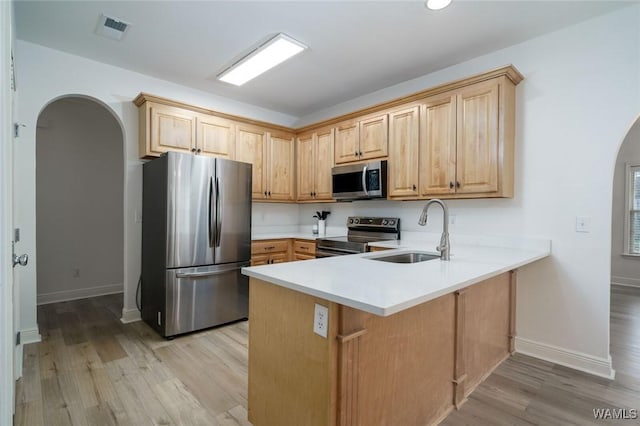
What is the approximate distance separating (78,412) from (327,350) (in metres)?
1.70

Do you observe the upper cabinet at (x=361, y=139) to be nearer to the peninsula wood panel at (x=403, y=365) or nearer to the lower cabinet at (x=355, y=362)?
the lower cabinet at (x=355, y=362)

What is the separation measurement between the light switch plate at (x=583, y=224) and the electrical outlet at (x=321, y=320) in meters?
2.35

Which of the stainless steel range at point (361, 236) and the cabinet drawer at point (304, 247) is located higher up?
the stainless steel range at point (361, 236)

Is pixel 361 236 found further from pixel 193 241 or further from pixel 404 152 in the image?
pixel 193 241

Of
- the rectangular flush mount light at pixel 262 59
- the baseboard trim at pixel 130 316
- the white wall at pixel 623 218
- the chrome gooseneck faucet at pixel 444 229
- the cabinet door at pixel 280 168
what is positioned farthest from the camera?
the white wall at pixel 623 218

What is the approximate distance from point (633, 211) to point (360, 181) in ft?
15.4

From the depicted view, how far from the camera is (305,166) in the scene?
4320mm

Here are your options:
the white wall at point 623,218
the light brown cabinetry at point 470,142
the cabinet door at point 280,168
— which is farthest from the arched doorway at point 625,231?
the cabinet door at point 280,168

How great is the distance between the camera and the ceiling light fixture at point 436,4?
216cm

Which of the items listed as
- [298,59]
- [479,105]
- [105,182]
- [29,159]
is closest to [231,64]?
[298,59]

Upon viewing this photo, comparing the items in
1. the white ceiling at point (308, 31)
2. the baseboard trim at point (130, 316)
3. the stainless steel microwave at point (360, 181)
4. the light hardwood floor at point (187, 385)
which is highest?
the white ceiling at point (308, 31)

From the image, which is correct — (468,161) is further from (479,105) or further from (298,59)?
(298,59)

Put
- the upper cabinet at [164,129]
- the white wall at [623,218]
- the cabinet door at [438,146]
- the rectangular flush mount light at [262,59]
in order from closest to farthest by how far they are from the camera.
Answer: the rectangular flush mount light at [262,59] → the cabinet door at [438,146] → the upper cabinet at [164,129] → the white wall at [623,218]

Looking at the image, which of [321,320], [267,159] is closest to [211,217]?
[267,159]
